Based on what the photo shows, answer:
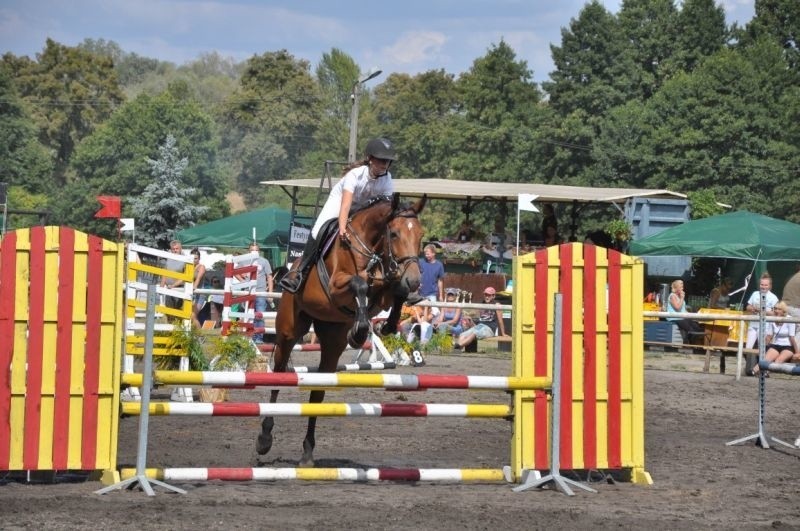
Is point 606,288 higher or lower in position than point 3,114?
lower

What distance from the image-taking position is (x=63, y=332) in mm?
7727

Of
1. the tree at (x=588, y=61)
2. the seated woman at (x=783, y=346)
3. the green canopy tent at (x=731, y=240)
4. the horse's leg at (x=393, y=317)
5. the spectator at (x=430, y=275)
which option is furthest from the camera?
the tree at (x=588, y=61)

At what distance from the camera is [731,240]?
24.2 m

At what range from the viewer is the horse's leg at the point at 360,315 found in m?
9.11

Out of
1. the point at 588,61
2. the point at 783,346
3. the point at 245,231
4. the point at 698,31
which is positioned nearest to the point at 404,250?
the point at 783,346

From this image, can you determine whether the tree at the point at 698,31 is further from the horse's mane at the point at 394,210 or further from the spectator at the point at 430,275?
the horse's mane at the point at 394,210

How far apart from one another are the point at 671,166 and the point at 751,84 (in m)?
5.23

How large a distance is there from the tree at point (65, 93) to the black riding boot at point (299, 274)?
87.8 m

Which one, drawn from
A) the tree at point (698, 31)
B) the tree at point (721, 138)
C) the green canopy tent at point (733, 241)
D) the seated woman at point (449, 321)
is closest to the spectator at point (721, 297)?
the green canopy tent at point (733, 241)

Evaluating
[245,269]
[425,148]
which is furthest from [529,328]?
[425,148]

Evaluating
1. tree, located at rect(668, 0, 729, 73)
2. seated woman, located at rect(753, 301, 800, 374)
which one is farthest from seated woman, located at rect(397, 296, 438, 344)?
tree, located at rect(668, 0, 729, 73)

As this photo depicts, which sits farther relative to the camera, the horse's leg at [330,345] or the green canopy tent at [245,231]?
the green canopy tent at [245,231]

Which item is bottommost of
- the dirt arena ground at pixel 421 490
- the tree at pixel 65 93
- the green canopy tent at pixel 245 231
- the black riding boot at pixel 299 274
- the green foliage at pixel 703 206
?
the dirt arena ground at pixel 421 490

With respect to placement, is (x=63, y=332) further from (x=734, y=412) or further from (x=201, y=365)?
(x=734, y=412)
